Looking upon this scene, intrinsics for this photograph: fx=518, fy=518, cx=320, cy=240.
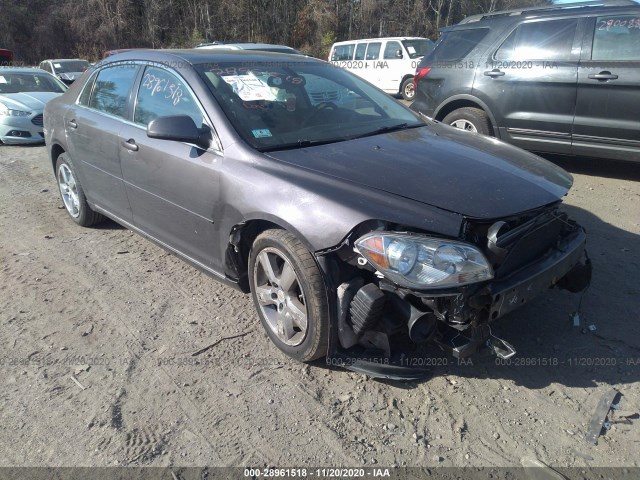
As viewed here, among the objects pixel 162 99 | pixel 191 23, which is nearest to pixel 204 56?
pixel 162 99

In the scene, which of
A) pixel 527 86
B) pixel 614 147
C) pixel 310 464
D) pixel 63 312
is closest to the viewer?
pixel 310 464

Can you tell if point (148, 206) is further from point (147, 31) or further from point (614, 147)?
point (147, 31)

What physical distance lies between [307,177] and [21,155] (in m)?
8.17

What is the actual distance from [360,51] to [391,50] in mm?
1437

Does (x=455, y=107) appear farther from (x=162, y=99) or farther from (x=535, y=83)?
(x=162, y=99)

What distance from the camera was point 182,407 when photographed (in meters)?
2.68

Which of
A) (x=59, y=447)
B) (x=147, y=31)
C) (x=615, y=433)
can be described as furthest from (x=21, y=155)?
(x=147, y=31)

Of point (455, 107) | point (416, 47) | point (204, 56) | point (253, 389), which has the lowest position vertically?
point (253, 389)

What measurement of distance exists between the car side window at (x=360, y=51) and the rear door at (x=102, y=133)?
1428 centimetres

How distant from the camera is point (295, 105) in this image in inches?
139

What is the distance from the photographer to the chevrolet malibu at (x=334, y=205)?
247 cm

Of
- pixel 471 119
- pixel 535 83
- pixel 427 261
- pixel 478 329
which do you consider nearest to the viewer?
pixel 427 261

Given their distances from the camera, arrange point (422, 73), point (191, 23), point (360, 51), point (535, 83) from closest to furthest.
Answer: point (535, 83) → point (422, 73) → point (360, 51) → point (191, 23)

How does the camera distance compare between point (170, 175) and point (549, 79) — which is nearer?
point (170, 175)
